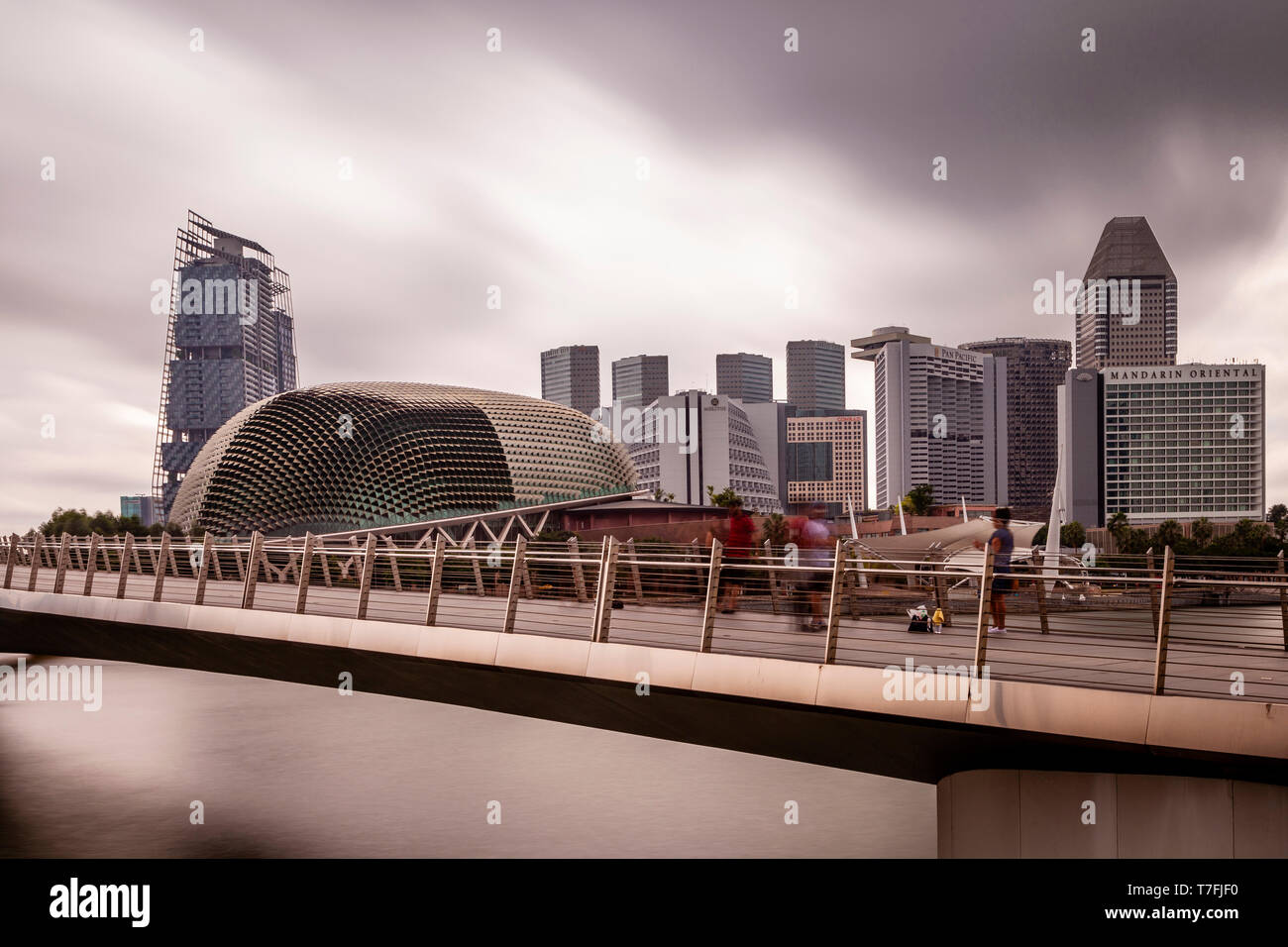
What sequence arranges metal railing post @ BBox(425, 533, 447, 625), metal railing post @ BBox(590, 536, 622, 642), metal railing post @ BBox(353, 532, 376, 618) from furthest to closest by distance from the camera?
metal railing post @ BBox(353, 532, 376, 618), metal railing post @ BBox(425, 533, 447, 625), metal railing post @ BBox(590, 536, 622, 642)

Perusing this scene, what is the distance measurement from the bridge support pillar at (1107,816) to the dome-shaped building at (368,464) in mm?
88175

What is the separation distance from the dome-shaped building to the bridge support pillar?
88175 millimetres

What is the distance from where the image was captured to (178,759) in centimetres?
2675

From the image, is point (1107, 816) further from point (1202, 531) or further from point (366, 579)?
point (1202, 531)

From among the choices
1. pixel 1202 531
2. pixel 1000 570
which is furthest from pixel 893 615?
pixel 1202 531

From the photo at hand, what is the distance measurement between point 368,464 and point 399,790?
250ft

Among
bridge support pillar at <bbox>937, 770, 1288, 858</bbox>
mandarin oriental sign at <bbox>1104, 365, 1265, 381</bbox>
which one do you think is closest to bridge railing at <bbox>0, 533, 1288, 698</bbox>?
bridge support pillar at <bbox>937, 770, 1288, 858</bbox>

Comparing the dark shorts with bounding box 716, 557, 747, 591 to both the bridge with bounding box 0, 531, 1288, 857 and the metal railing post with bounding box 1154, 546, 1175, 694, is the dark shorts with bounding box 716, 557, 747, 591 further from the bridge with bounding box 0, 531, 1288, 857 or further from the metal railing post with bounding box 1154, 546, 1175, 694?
the metal railing post with bounding box 1154, 546, 1175, 694

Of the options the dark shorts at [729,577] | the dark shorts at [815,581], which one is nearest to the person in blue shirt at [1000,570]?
the dark shorts at [815,581]

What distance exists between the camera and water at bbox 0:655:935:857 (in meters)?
19.3

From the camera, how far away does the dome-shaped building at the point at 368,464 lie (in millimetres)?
95812

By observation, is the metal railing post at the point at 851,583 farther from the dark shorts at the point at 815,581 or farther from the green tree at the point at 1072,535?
the green tree at the point at 1072,535
